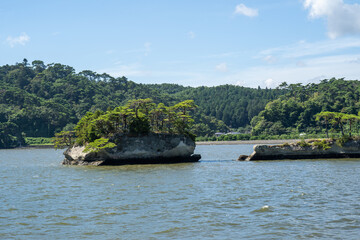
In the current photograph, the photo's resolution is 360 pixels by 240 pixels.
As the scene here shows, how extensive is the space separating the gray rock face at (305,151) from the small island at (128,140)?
8.94 m

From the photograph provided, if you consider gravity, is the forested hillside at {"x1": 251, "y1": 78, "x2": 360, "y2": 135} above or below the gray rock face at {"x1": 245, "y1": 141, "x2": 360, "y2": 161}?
above

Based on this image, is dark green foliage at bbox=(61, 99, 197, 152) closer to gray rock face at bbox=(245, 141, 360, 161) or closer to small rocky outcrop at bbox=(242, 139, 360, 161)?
gray rock face at bbox=(245, 141, 360, 161)

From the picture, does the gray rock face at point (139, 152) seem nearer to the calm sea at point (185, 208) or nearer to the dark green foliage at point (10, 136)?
the calm sea at point (185, 208)

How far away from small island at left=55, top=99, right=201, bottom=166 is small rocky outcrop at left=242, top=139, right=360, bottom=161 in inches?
361

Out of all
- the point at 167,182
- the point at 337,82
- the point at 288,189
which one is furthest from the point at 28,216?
the point at 337,82

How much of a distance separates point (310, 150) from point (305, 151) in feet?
1.98

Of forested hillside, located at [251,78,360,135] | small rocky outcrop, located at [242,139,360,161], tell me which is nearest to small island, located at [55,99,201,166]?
small rocky outcrop, located at [242,139,360,161]

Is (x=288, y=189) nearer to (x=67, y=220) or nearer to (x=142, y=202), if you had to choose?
(x=142, y=202)

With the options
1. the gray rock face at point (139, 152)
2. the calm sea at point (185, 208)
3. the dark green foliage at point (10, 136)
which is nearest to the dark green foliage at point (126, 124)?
the gray rock face at point (139, 152)

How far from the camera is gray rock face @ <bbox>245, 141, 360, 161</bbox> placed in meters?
52.0

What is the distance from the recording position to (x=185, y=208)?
821 inches

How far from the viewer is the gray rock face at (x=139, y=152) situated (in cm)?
4906

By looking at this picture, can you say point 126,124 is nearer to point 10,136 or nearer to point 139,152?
point 139,152

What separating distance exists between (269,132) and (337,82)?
172 ft
